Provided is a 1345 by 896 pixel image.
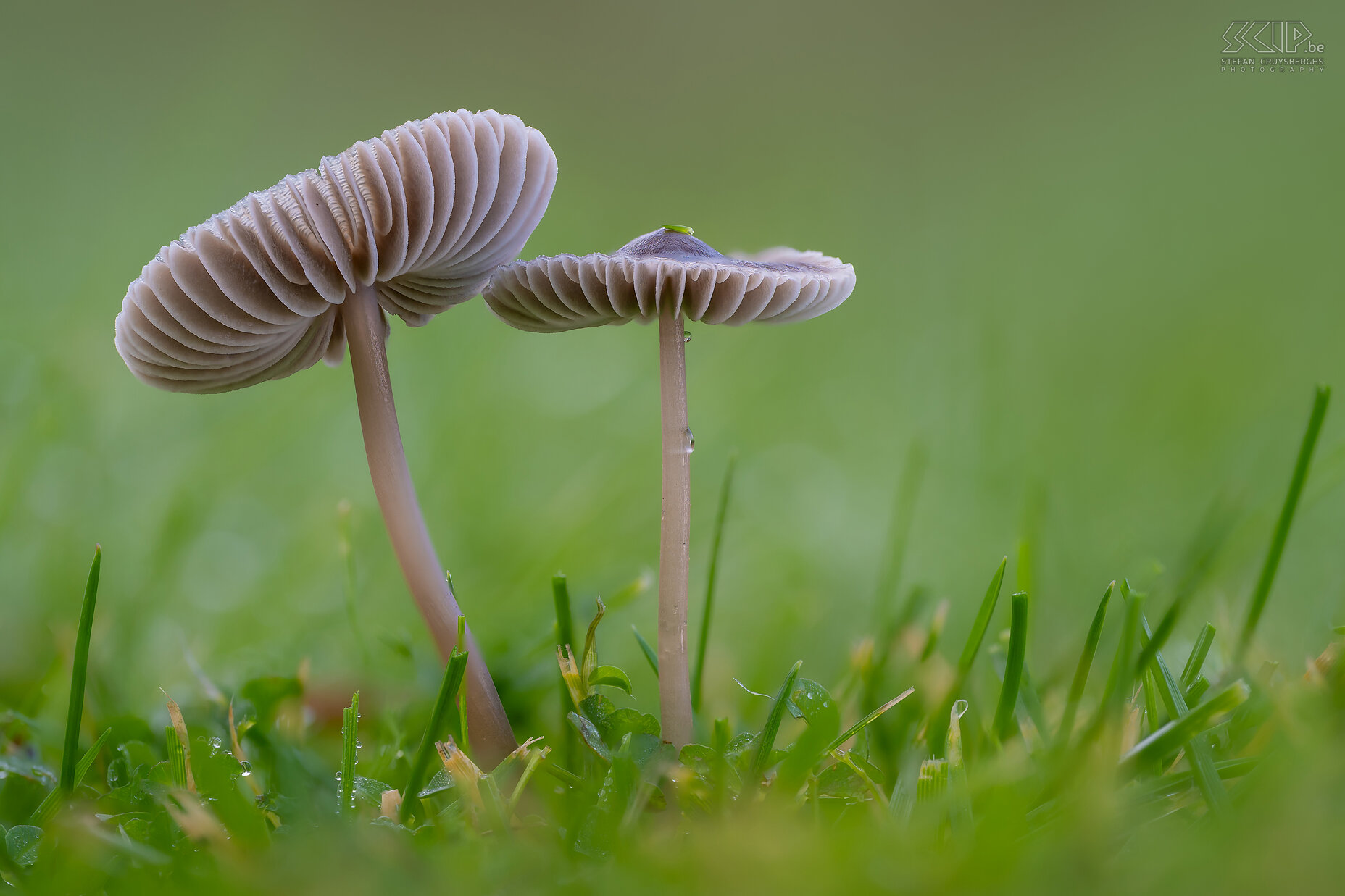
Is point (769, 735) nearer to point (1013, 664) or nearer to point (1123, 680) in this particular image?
point (1013, 664)

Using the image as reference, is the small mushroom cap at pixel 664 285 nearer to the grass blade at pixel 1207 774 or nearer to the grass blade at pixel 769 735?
the grass blade at pixel 769 735

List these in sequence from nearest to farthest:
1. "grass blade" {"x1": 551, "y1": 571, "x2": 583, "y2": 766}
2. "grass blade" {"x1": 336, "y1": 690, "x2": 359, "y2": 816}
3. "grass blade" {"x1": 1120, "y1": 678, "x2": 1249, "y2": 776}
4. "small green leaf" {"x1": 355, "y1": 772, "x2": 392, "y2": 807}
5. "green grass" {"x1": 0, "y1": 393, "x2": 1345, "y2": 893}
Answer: "green grass" {"x1": 0, "y1": 393, "x2": 1345, "y2": 893} → "grass blade" {"x1": 1120, "y1": 678, "x2": 1249, "y2": 776} → "grass blade" {"x1": 336, "y1": 690, "x2": 359, "y2": 816} → "small green leaf" {"x1": 355, "y1": 772, "x2": 392, "y2": 807} → "grass blade" {"x1": 551, "y1": 571, "x2": 583, "y2": 766}

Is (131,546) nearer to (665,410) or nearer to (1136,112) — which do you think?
(665,410)

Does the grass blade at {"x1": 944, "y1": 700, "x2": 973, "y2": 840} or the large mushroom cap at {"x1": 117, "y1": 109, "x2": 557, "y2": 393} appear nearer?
the grass blade at {"x1": 944, "y1": 700, "x2": 973, "y2": 840}

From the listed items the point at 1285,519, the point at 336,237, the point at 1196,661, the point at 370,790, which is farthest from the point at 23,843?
the point at 1285,519

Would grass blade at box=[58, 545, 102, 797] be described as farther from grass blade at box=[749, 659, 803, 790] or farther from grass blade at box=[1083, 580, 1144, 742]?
grass blade at box=[1083, 580, 1144, 742]

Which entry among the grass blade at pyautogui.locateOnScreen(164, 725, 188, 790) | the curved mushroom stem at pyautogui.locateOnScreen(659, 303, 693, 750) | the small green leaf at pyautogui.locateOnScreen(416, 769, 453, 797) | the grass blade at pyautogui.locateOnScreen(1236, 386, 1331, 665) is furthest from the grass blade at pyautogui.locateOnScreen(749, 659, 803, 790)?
the grass blade at pyautogui.locateOnScreen(164, 725, 188, 790)
